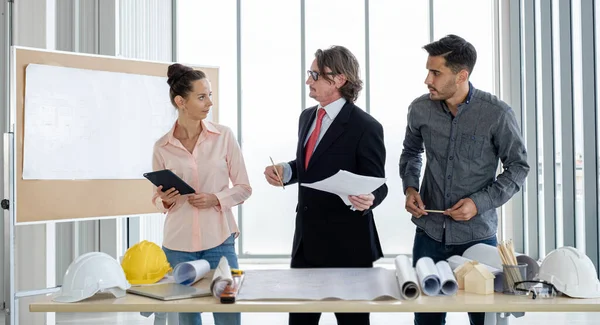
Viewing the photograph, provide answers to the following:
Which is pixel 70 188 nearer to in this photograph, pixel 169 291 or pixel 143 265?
pixel 143 265

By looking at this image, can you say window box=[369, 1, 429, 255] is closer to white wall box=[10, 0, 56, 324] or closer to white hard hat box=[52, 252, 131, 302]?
white wall box=[10, 0, 56, 324]

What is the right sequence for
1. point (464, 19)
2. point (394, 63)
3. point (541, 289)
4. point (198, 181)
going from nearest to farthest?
1. point (541, 289)
2. point (198, 181)
3. point (464, 19)
4. point (394, 63)

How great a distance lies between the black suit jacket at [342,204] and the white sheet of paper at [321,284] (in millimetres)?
167

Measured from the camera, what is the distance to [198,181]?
2760 millimetres

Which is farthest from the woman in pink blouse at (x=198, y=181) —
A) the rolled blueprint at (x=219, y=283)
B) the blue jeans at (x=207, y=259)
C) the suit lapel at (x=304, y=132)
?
the rolled blueprint at (x=219, y=283)

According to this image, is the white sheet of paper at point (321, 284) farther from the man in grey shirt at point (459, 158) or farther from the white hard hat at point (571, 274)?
the white hard hat at point (571, 274)

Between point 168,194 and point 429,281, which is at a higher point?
point 168,194

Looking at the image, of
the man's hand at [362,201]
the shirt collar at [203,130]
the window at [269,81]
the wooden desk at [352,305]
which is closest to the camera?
the wooden desk at [352,305]

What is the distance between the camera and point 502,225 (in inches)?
276

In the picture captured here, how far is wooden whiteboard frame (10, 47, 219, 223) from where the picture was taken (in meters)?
3.56

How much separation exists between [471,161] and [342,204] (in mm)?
566

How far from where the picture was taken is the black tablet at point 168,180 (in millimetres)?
2414

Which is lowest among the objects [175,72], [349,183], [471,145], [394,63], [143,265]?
[143,265]

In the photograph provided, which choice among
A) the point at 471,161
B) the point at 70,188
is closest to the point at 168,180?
the point at 471,161
